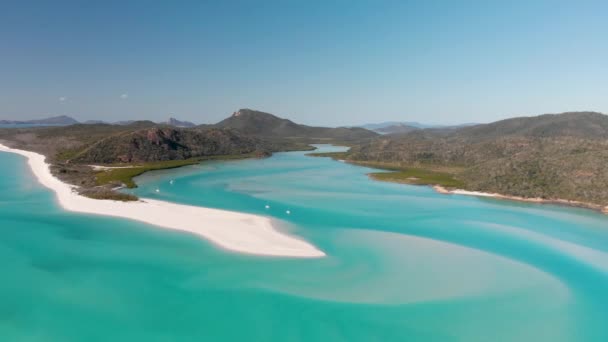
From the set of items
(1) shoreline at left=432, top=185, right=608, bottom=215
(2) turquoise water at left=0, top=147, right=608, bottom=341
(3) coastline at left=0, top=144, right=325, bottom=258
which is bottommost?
(2) turquoise water at left=0, top=147, right=608, bottom=341

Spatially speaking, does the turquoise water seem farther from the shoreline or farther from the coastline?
the shoreline

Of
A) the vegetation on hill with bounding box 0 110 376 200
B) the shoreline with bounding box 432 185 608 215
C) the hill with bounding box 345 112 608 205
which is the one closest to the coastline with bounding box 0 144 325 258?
the vegetation on hill with bounding box 0 110 376 200

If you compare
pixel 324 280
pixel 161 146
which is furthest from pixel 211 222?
pixel 161 146

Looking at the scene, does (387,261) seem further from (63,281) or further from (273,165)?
(273,165)

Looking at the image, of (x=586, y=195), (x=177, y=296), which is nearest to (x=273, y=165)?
(x=586, y=195)

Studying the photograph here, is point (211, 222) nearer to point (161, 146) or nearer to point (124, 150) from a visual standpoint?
point (124, 150)
